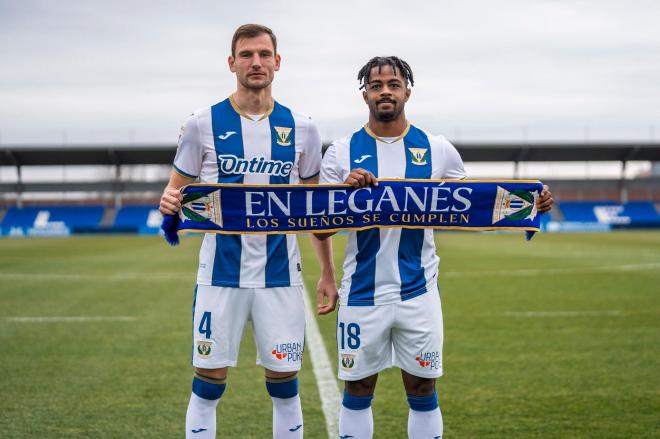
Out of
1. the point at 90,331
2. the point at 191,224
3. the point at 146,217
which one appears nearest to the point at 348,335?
the point at 191,224

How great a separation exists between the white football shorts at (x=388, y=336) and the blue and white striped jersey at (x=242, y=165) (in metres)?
0.39

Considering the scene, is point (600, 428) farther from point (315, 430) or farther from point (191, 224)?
point (191, 224)

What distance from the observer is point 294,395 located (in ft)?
12.0

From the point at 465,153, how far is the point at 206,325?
142ft

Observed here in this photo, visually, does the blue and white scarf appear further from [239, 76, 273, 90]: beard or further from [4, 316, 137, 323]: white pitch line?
[4, 316, 137, 323]: white pitch line

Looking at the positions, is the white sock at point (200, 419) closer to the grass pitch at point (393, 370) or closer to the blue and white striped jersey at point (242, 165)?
the blue and white striped jersey at point (242, 165)

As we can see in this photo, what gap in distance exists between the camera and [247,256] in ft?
11.7

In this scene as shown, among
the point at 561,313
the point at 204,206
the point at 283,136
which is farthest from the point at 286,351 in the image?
the point at 561,313

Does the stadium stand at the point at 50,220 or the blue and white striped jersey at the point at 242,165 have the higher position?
the blue and white striped jersey at the point at 242,165

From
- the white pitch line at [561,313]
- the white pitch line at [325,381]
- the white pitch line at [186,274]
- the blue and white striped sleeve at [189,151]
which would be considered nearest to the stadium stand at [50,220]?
the white pitch line at [186,274]

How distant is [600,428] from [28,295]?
883 cm

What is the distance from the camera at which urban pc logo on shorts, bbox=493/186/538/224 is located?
3.73 m

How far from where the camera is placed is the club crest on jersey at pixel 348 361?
3479mm

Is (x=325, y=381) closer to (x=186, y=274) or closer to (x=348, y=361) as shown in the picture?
(x=348, y=361)
